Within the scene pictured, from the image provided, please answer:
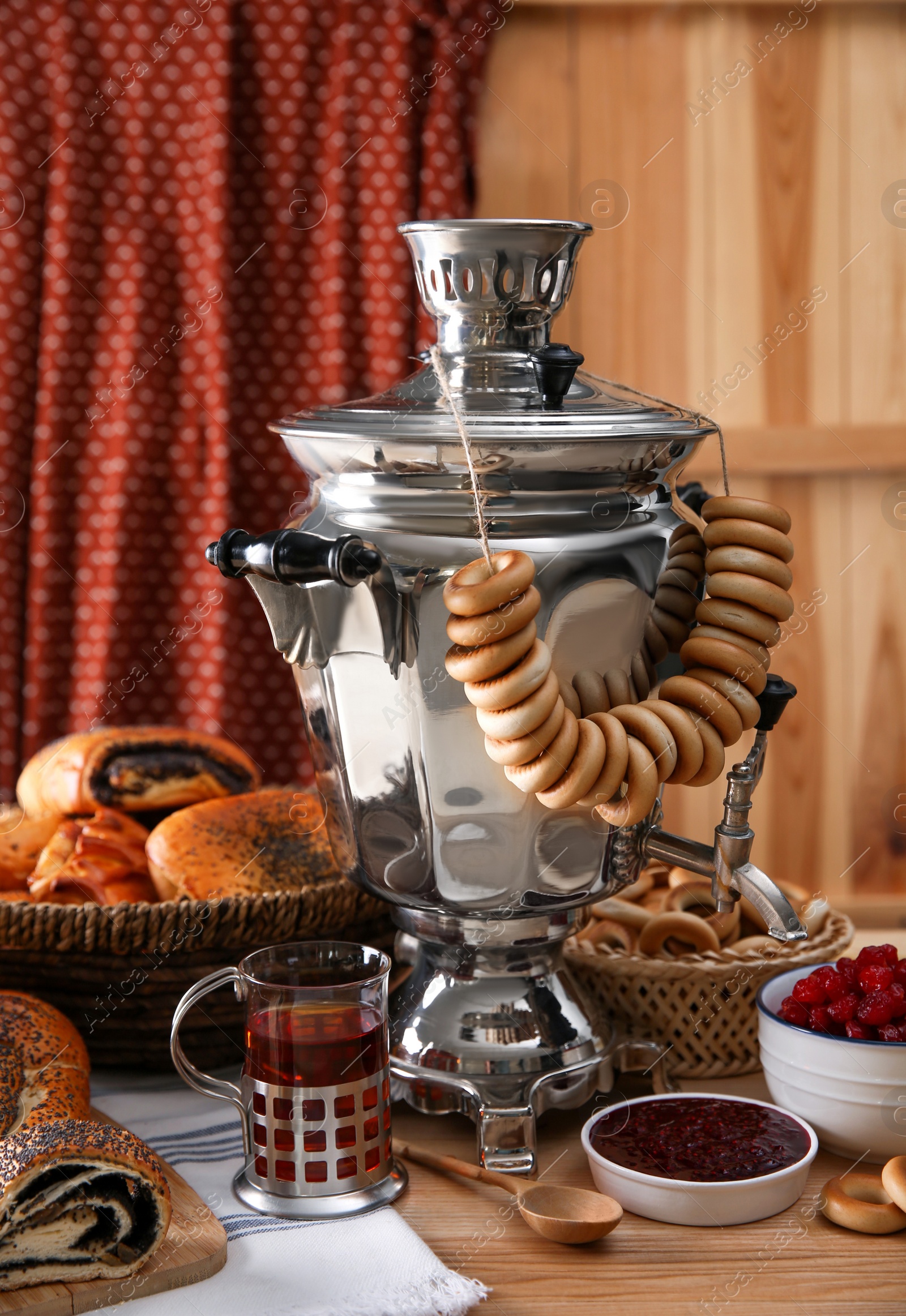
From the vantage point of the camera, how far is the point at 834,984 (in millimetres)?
764

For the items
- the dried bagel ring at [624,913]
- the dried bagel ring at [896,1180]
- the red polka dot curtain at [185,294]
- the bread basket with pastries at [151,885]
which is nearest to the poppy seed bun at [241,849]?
the bread basket with pastries at [151,885]

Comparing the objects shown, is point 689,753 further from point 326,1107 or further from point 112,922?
point 112,922

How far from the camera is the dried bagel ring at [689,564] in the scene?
0.77 m

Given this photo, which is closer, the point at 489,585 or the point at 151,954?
the point at 489,585

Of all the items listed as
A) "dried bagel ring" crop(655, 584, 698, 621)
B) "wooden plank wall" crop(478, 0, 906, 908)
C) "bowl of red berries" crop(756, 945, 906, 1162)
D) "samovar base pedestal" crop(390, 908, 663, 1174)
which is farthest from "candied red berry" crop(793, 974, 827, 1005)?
"wooden plank wall" crop(478, 0, 906, 908)

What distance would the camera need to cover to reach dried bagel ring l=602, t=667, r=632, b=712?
29.2 inches

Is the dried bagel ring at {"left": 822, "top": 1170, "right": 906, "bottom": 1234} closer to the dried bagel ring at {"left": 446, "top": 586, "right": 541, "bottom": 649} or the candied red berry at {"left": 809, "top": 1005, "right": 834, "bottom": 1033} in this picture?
the candied red berry at {"left": 809, "top": 1005, "right": 834, "bottom": 1033}

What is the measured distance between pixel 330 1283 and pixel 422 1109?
18 centimetres

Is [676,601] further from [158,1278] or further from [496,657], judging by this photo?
[158,1278]

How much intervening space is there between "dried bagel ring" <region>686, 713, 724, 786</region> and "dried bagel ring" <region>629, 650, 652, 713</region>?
1.5 inches

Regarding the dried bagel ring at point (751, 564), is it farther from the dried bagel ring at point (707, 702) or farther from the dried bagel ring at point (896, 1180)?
the dried bagel ring at point (896, 1180)

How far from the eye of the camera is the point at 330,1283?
634 mm

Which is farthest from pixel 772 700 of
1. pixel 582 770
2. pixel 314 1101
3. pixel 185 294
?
pixel 185 294

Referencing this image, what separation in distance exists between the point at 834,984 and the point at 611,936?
0.74 ft
